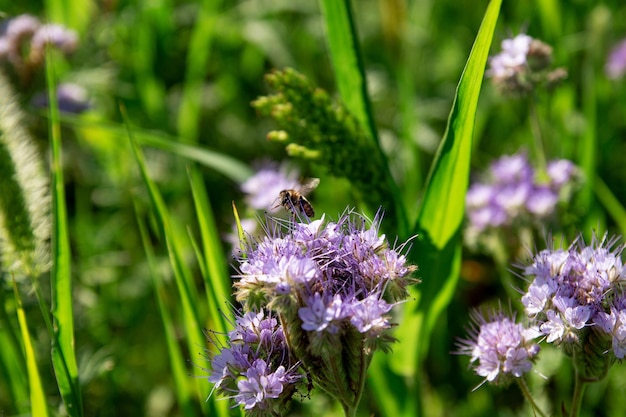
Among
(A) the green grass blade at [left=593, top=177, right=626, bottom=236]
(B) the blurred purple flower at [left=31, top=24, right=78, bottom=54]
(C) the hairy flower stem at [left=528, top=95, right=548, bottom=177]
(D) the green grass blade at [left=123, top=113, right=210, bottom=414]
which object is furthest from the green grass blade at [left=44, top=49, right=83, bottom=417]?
(A) the green grass blade at [left=593, top=177, right=626, bottom=236]

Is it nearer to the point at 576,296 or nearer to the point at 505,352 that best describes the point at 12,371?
the point at 505,352

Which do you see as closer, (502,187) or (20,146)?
(20,146)

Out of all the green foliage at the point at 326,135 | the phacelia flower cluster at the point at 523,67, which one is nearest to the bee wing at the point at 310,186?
the green foliage at the point at 326,135

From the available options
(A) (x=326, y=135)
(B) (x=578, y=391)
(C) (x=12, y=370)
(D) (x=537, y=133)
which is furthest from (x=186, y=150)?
(B) (x=578, y=391)

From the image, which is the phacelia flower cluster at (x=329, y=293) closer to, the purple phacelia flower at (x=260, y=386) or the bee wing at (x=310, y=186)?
the purple phacelia flower at (x=260, y=386)

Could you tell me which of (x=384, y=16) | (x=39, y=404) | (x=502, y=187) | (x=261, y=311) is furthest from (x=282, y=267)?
(x=384, y=16)

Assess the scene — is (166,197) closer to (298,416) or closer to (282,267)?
(298,416)

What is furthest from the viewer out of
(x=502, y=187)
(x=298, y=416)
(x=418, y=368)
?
(x=298, y=416)
